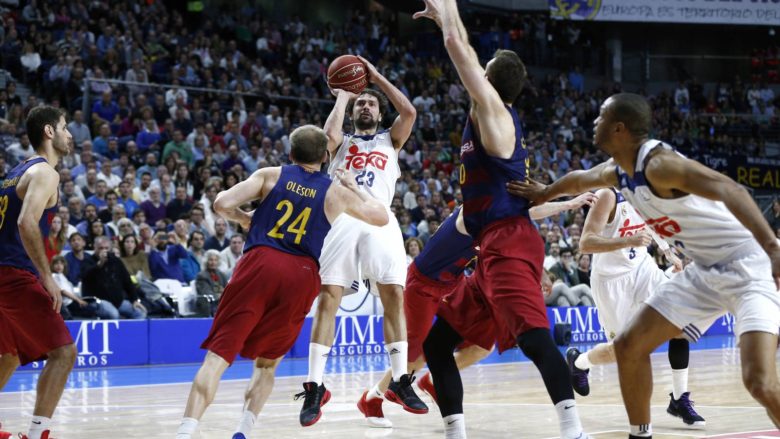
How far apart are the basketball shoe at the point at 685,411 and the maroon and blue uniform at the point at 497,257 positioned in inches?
83.5

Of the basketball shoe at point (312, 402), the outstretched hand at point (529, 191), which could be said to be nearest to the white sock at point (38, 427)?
the basketball shoe at point (312, 402)

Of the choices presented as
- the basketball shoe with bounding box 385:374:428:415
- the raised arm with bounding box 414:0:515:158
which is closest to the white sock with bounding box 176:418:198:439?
the basketball shoe with bounding box 385:374:428:415

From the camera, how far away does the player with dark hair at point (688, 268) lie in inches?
183

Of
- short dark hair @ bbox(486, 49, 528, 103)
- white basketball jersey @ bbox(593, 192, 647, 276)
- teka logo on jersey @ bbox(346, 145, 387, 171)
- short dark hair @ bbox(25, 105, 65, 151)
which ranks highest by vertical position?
short dark hair @ bbox(486, 49, 528, 103)

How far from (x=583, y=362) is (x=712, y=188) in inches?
144

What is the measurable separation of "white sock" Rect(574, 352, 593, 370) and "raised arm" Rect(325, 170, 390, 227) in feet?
8.80

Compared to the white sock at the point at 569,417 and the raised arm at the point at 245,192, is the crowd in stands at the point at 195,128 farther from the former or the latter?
the raised arm at the point at 245,192

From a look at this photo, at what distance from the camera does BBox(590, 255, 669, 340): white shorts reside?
324 inches

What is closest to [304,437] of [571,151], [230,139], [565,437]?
[565,437]

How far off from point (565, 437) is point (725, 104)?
89.6 feet

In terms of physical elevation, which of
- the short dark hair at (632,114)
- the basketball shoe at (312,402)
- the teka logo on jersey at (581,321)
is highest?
the short dark hair at (632,114)

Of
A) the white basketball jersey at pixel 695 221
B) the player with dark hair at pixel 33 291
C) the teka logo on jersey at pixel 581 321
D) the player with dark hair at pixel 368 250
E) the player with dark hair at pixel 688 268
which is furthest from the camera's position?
the teka logo on jersey at pixel 581 321

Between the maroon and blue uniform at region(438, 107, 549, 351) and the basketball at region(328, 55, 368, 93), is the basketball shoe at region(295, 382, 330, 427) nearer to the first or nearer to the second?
the maroon and blue uniform at region(438, 107, 549, 351)

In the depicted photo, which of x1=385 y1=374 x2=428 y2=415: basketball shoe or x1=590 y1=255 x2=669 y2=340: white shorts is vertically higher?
x1=590 y1=255 x2=669 y2=340: white shorts
